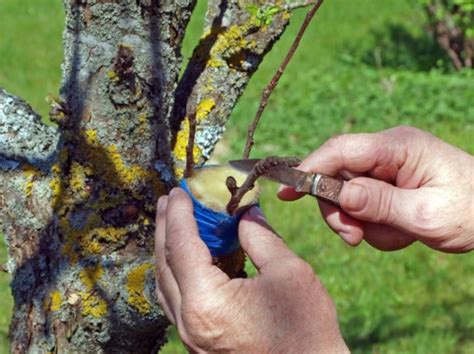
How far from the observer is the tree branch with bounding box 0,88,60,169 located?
191 cm

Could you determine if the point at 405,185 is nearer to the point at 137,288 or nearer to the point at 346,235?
the point at 346,235

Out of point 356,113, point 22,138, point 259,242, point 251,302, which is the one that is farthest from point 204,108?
point 356,113

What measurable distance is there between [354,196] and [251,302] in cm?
37

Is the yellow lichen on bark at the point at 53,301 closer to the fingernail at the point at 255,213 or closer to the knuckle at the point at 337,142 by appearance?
the fingernail at the point at 255,213

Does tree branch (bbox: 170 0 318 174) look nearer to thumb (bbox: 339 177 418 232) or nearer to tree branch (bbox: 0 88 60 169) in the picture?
tree branch (bbox: 0 88 60 169)

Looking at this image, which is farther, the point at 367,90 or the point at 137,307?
the point at 367,90

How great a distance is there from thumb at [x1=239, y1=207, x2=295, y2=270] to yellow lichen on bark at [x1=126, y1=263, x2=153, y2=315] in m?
0.35

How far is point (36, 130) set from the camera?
6.38ft

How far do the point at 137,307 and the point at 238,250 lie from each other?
27 cm

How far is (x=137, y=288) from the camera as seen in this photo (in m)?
1.88

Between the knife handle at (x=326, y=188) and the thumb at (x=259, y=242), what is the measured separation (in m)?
0.14

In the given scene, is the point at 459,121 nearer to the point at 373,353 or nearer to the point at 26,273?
the point at 373,353

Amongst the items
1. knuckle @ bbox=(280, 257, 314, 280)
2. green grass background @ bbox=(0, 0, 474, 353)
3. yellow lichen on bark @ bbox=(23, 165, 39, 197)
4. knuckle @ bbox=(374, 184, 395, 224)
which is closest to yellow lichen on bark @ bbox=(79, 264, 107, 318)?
yellow lichen on bark @ bbox=(23, 165, 39, 197)

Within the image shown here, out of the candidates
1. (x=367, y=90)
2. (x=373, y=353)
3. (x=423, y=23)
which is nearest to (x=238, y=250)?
(x=373, y=353)
